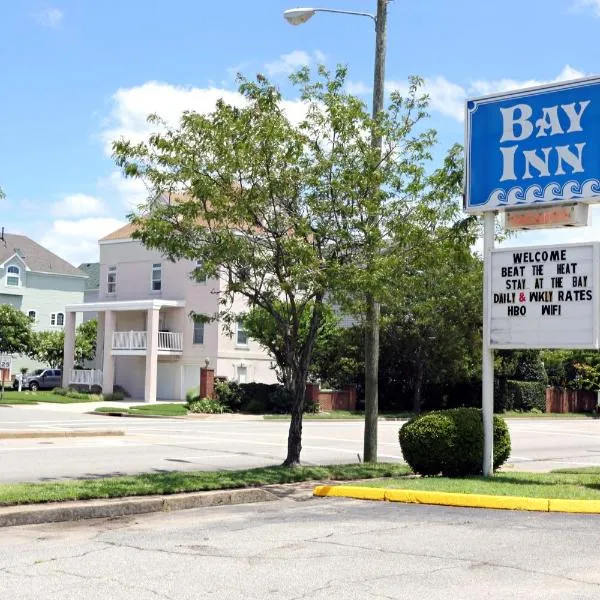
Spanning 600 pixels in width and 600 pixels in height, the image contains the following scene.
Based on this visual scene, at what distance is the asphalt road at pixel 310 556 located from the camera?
7.14 meters

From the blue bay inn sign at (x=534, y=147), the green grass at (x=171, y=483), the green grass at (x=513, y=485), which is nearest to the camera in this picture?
the green grass at (x=171, y=483)

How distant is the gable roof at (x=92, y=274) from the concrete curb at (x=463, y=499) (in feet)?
221

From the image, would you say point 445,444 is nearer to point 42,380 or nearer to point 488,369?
point 488,369

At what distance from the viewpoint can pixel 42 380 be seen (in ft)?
188

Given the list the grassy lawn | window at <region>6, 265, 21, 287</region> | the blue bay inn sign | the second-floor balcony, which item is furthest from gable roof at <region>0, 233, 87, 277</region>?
the blue bay inn sign

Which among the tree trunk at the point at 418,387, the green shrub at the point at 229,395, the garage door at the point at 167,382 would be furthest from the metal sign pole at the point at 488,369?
the garage door at the point at 167,382

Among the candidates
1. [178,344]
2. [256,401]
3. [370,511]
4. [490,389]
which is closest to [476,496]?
[370,511]

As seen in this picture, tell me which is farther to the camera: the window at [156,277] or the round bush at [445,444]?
the window at [156,277]

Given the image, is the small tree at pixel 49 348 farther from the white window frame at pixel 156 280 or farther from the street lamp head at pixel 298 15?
the street lamp head at pixel 298 15

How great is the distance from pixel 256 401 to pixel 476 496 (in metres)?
30.3

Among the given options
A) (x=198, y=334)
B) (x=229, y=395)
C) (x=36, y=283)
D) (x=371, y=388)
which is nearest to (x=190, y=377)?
(x=198, y=334)

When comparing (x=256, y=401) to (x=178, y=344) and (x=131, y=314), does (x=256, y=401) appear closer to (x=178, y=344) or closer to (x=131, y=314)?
(x=178, y=344)

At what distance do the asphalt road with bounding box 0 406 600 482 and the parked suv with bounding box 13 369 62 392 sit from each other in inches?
970

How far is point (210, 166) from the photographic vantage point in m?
14.0
